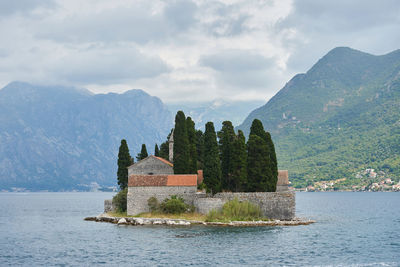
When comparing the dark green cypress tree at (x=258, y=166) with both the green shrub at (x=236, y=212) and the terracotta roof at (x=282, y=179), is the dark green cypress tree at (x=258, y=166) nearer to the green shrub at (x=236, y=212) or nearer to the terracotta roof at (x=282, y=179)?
the green shrub at (x=236, y=212)

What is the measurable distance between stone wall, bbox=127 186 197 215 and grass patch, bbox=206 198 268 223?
152 inches

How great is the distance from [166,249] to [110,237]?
35.4 ft

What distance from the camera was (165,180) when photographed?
62.0 metres

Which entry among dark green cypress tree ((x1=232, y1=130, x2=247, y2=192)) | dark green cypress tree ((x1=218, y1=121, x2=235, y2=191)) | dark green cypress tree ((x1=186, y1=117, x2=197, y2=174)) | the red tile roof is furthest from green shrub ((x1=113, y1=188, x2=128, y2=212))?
dark green cypress tree ((x1=232, y1=130, x2=247, y2=192))

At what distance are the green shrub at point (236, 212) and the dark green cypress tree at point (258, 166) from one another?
123 inches

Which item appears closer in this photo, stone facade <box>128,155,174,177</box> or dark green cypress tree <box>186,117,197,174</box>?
dark green cypress tree <box>186,117,197,174</box>

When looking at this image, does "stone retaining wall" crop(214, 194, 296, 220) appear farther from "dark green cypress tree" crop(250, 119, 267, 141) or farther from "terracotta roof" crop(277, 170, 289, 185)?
"terracotta roof" crop(277, 170, 289, 185)

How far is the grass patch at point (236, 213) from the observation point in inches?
2319

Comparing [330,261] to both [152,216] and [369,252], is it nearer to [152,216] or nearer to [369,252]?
[369,252]

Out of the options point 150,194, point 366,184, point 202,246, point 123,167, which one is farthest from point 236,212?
point 366,184

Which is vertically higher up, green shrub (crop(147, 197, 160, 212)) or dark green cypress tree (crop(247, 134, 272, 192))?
dark green cypress tree (crop(247, 134, 272, 192))

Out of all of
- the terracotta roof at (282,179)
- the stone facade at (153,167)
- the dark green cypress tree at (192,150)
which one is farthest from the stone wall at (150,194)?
the terracotta roof at (282,179)

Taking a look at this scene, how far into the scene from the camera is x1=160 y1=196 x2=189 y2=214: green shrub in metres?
60.4

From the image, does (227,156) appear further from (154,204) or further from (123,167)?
(123,167)
